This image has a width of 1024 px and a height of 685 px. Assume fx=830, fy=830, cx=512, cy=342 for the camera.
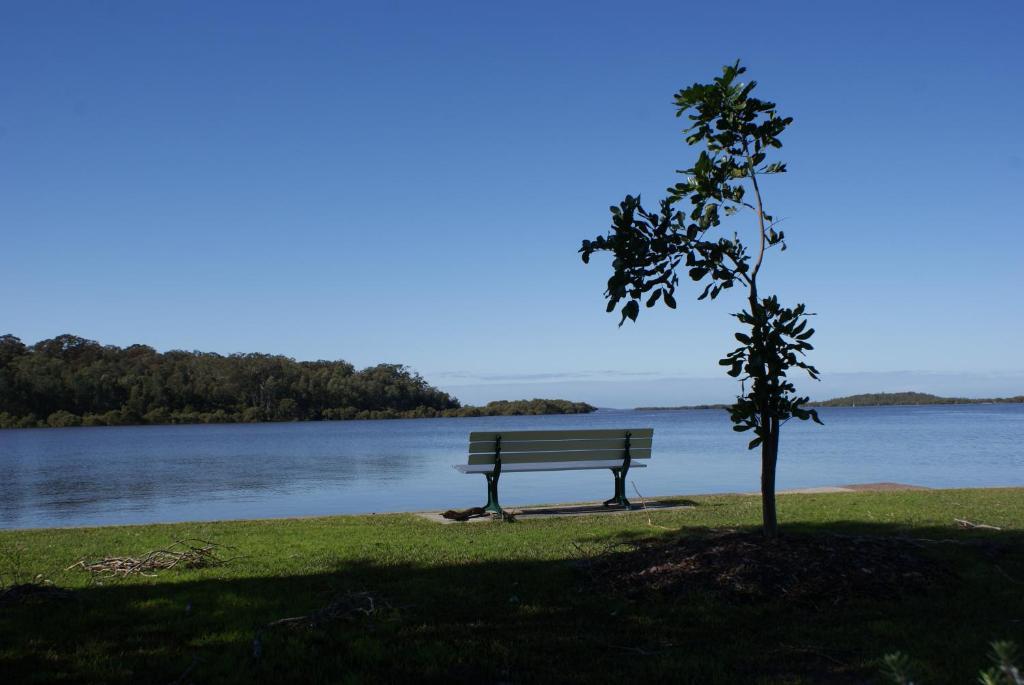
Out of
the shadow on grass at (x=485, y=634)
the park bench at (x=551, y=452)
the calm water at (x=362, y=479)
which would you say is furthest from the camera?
the calm water at (x=362, y=479)

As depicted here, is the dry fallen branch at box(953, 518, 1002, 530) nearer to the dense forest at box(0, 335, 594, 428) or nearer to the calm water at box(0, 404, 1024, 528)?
the calm water at box(0, 404, 1024, 528)

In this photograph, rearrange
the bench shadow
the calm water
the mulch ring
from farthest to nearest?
the calm water → the bench shadow → the mulch ring

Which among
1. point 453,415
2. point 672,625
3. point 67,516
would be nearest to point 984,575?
point 672,625

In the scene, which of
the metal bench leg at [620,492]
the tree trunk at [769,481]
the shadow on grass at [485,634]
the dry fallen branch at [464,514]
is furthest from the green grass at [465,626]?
the metal bench leg at [620,492]

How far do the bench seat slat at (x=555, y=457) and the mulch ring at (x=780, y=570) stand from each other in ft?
14.9

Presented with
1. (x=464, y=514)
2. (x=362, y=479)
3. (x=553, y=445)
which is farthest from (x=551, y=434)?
(x=362, y=479)

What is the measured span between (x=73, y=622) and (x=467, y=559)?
289 centimetres

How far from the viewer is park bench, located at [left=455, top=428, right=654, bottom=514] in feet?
34.2

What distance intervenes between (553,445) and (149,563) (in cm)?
537

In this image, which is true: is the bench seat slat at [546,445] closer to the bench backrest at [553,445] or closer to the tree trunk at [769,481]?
the bench backrest at [553,445]

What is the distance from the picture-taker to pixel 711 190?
635 cm

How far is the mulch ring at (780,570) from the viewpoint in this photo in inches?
199

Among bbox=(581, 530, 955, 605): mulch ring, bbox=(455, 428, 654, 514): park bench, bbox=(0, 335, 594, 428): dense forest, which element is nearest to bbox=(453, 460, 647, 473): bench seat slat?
bbox=(455, 428, 654, 514): park bench

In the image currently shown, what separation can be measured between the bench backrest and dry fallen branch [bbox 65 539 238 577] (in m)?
3.97
